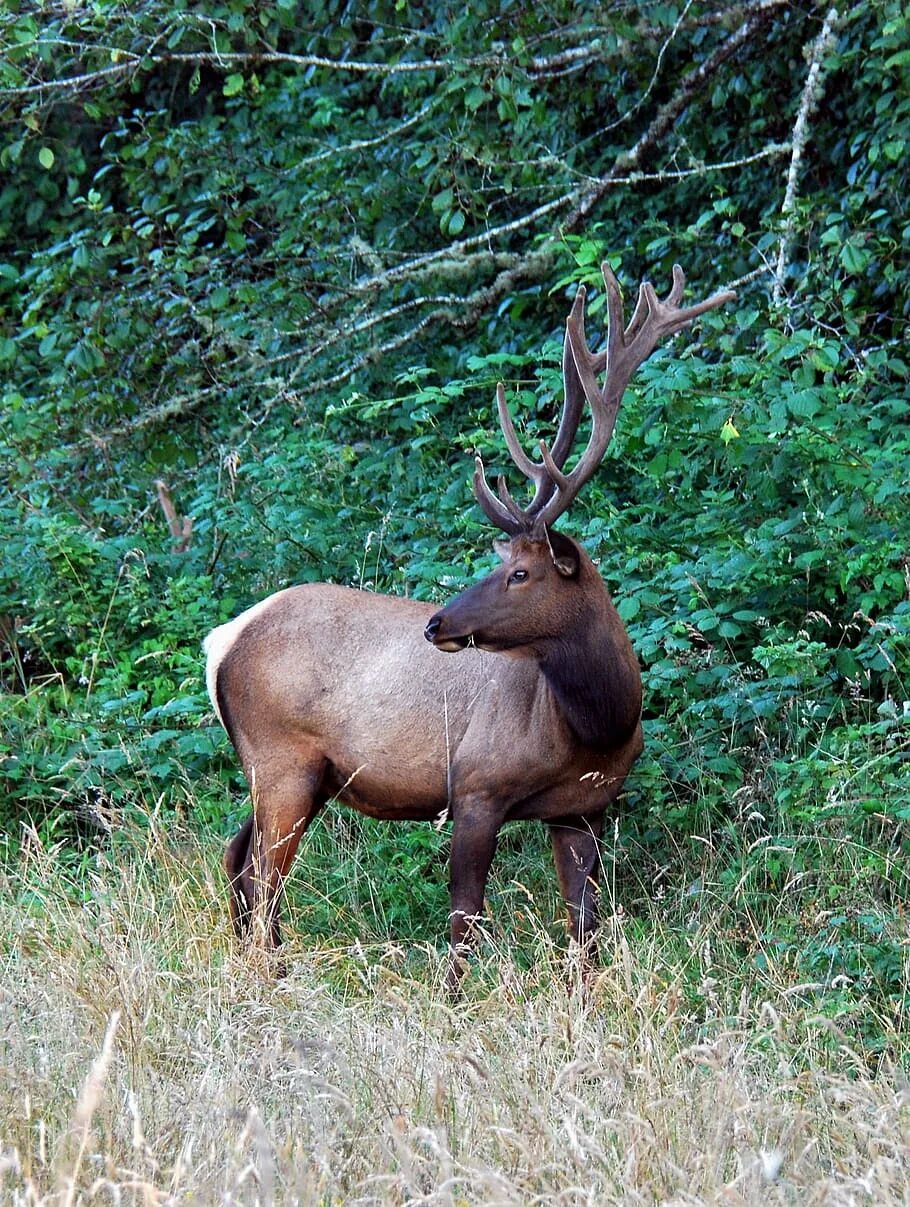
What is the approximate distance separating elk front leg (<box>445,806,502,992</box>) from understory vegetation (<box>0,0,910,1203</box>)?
7.7 inches

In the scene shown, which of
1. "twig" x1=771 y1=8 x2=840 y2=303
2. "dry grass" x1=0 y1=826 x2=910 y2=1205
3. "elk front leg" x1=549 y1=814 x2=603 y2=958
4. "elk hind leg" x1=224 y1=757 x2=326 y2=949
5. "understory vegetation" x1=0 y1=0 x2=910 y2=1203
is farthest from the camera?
"twig" x1=771 y1=8 x2=840 y2=303

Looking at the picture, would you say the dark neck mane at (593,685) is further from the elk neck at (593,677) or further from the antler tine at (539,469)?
the antler tine at (539,469)

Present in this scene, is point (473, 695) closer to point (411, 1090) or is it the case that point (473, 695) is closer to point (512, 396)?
point (512, 396)

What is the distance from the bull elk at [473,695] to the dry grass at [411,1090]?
22.9 inches

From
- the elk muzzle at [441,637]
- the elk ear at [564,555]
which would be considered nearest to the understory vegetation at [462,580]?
the elk ear at [564,555]

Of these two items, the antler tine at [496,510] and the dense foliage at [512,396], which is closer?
the antler tine at [496,510]

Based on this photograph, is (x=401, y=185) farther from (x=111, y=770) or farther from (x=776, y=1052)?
(x=776, y=1052)

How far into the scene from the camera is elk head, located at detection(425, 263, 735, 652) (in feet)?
17.7

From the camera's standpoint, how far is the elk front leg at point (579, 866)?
564 centimetres

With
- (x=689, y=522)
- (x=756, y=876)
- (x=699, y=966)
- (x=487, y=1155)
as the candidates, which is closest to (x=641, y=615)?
(x=689, y=522)

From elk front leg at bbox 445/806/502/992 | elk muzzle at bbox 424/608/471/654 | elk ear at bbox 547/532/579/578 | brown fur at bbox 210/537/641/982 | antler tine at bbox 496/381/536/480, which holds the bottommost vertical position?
elk front leg at bbox 445/806/502/992

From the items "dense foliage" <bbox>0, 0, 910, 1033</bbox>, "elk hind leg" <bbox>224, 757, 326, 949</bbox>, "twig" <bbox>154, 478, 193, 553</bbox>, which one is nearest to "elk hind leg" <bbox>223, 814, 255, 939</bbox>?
"elk hind leg" <bbox>224, 757, 326, 949</bbox>

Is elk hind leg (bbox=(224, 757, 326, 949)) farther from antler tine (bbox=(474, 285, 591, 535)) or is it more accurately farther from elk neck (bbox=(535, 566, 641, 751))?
antler tine (bbox=(474, 285, 591, 535))

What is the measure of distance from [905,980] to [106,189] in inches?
379
